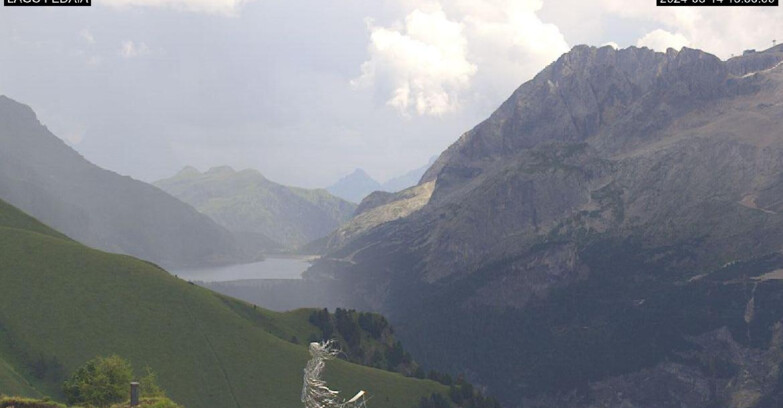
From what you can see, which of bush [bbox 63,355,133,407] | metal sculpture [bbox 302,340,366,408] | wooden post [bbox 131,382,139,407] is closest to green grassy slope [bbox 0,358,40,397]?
bush [bbox 63,355,133,407]

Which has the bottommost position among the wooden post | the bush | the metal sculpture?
the bush

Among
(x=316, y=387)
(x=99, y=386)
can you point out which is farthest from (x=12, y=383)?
(x=316, y=387)

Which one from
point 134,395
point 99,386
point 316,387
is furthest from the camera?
point 99,386

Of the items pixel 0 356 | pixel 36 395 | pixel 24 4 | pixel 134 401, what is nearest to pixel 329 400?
pixel 134 401

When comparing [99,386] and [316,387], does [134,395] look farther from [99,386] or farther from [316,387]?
[99,386]

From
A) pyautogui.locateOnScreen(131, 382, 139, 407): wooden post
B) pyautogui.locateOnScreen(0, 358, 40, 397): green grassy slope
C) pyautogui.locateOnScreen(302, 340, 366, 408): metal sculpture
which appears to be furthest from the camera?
pyautogui.locateOnScreen(0, 358, 40, 397): green grassy slope

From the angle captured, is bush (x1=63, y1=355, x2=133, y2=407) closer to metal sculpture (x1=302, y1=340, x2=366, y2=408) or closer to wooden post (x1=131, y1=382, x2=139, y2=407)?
wooden post (x1=131, y1=382, x2=139, y2=407)

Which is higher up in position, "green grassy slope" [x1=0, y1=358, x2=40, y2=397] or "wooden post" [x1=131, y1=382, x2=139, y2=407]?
"wooden post" [x1=131, y1=382, x2=139, y2=407]

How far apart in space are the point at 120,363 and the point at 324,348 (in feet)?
469

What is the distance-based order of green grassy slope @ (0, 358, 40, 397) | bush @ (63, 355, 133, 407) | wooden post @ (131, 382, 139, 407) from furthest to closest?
1. green grassy slope @ (0, 358, 40, 397)
2. bush @ (63, 355, 133, 407)
3. wooden post @ (131, 382, 139, 407)

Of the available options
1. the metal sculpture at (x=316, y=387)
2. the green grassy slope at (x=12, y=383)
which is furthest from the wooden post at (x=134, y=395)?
the green grassy slope at (x=12, y=383)

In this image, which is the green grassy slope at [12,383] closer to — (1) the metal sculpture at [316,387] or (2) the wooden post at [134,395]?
(2) the wooden post at [134,395]

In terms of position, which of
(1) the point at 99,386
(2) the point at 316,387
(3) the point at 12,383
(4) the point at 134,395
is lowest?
(1) the point at 99,386

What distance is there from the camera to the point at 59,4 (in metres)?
141
